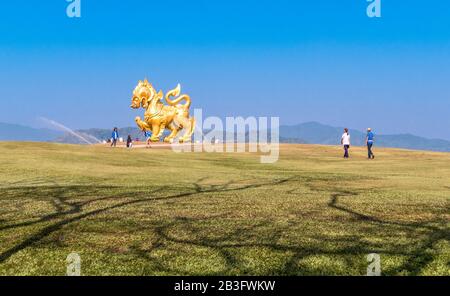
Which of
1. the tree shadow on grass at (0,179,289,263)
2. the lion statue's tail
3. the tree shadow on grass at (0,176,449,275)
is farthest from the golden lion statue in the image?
the tree shadow on grass at (0,176,449,275)

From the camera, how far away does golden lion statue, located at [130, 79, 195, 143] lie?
120 ft

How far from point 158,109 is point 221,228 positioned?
30.3 metres

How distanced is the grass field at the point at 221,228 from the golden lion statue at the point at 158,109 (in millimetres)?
23673

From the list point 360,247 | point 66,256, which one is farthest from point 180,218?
point 360,247

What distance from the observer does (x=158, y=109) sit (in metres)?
36.9

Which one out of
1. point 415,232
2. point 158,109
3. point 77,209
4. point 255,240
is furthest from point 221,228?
point 158,109

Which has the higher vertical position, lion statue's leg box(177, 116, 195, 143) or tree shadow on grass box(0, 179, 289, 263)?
lion statue's leg box(177, 116, 195, 143)

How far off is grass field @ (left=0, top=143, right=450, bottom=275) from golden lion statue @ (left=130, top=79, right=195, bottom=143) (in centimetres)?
2367

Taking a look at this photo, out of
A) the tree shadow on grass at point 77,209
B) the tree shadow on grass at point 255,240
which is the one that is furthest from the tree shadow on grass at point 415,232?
the tree shadow on grass at point 77,209

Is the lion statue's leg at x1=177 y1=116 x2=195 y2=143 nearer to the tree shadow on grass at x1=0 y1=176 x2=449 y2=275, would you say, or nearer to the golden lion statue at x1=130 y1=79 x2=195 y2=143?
the golden lion statue at x1=130 y1=79 x2=195 y2=143

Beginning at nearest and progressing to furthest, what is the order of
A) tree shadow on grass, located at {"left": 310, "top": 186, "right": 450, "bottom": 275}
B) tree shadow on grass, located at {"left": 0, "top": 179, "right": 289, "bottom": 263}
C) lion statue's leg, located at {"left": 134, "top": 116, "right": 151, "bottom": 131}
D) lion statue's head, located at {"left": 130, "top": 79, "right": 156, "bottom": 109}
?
tree shadow on grass, located at {"left": 310, "top": 186, "right": 450, "bottom": 275}
tree shadow on grass, located at {"left": 0, "top": 179, "right": 289, "bottom": 263}
lion statue's head, located at {"left": 130, "top": 79, "right": 156, "bottom": 109}
lion statue's leg, located at {"left": 134, "top": 116, "right": 151, "bottom": 131}

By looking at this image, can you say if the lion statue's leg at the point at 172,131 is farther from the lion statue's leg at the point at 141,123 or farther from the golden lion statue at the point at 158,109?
the lion statue's leg at the point at 141,123

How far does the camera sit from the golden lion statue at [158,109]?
36.7m
